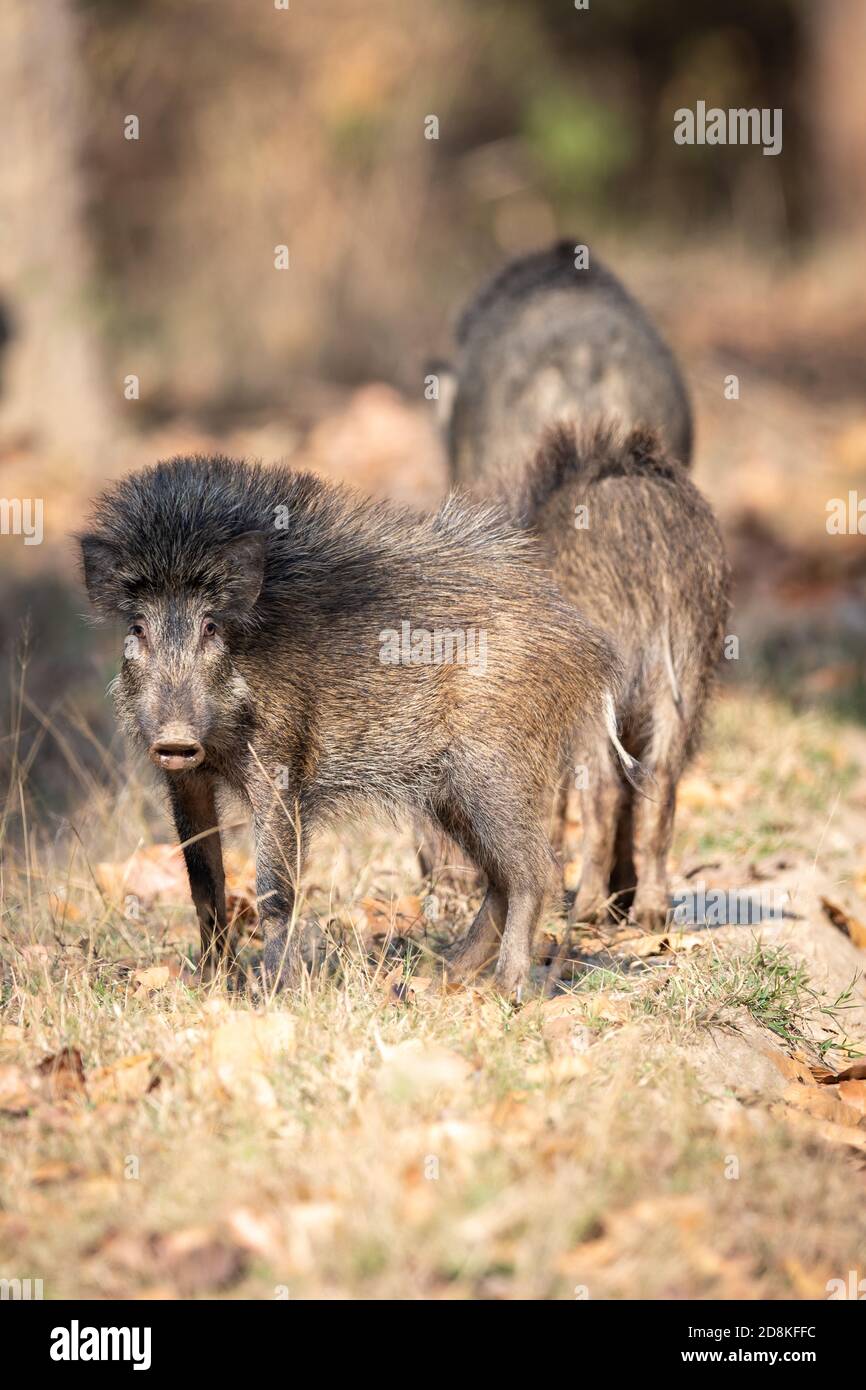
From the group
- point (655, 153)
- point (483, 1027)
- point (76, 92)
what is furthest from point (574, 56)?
point (483, 1027)

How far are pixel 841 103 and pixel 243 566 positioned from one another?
15.4 meters

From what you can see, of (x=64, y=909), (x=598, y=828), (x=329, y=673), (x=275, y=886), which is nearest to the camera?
(x=275, y=886)

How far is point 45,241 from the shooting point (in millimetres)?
11102

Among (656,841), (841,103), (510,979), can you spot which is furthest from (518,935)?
(841,103)

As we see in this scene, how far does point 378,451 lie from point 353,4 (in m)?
9.06

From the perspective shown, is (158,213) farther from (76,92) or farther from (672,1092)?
(672,1092)

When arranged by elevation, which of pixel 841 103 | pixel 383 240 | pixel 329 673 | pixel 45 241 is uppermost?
pixel 841 103

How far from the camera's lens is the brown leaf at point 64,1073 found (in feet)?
12.1

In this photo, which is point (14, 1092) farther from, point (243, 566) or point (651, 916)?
point (651, 916)

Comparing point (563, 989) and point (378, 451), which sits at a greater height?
point (378, 451)

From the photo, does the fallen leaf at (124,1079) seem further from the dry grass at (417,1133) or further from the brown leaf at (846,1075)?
the brown leaf at (846,1075)

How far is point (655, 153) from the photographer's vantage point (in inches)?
837

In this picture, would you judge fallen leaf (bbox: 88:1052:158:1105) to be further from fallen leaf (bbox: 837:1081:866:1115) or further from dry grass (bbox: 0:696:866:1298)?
fallen leaf (bbox: 837:1081:866:1115)

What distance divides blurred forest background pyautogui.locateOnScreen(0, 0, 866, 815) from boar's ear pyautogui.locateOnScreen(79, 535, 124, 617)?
183 centimetres
